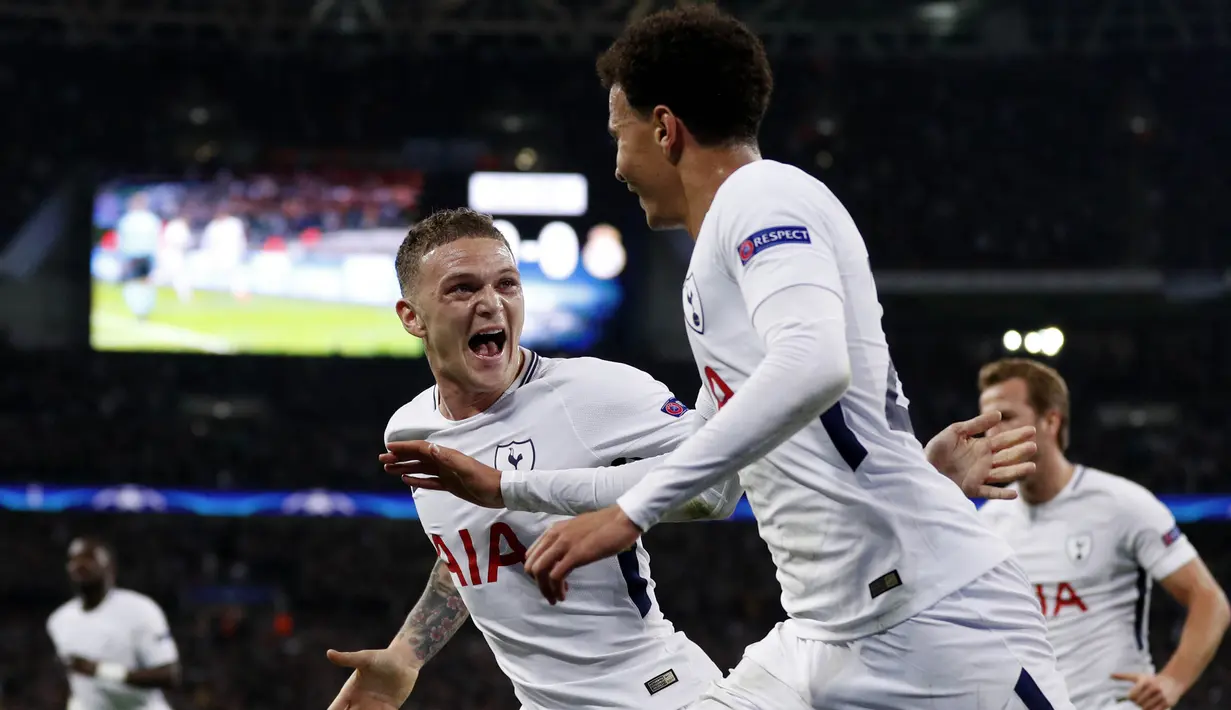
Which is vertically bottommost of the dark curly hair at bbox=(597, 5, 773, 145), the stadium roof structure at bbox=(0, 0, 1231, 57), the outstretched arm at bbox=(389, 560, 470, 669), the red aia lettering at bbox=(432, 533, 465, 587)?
the outstretched arm at bbox=(389, 560, 470, 669)

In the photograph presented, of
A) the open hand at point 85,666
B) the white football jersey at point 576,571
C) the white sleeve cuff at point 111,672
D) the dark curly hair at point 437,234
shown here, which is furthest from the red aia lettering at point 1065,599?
the open hand at point 85,666

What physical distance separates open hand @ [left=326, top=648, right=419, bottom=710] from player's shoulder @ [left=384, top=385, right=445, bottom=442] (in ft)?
2.02

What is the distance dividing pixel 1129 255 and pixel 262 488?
1401 cm

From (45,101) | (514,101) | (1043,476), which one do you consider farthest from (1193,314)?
(45,101)

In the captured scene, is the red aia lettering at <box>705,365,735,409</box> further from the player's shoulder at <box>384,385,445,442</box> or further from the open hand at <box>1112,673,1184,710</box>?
the open hand at <box>1112,673,1184,710</box>

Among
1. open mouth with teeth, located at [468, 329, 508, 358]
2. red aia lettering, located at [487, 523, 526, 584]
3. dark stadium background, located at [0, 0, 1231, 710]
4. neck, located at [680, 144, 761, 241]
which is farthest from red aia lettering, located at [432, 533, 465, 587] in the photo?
dark stadium background, located at [0, 0, 1231, 710]

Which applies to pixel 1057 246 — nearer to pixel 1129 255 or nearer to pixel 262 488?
→ pixel 1129 255

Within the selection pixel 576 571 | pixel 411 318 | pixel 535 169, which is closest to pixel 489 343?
pixel 411 318

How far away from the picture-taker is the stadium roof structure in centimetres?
1964

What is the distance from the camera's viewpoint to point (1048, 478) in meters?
6.04

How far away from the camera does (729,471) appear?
237 cm

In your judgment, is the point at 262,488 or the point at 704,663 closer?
the point at 704,663

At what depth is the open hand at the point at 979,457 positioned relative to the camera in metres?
3.07

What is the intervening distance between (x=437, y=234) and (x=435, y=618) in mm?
1133
